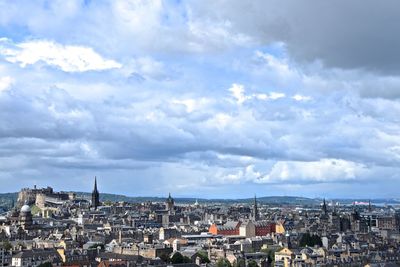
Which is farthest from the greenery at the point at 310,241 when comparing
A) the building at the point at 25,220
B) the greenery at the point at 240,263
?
the building at the point at 25,220

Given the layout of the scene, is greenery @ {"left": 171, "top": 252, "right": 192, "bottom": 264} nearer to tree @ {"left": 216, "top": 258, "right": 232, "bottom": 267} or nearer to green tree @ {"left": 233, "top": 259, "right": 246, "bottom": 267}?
tree @ {"left": 216, "top": 258, "right": 232, "bottom": 267}

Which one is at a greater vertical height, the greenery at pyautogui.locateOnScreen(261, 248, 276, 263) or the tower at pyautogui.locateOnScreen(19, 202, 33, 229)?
the tower at pyautogui.locateOnScreen(19, 202, 33, 229)

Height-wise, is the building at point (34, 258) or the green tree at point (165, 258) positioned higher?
the building at point (34, 258)

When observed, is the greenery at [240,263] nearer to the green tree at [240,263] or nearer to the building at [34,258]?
the green tree at [240,263]

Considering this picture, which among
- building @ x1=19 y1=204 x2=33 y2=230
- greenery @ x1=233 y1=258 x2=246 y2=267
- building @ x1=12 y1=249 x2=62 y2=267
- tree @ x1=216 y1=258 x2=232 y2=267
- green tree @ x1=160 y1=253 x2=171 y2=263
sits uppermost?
building @ x1=19 y1=204 x2=33 y2=230

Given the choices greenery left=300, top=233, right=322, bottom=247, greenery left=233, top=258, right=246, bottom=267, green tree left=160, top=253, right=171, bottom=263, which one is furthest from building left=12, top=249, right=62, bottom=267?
greenery left=300, top=233, right=322, bottom=247

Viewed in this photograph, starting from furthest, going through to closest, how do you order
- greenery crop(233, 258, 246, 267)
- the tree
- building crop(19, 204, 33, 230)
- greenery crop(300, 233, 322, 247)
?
building crop(19, 204, 33, 230) < greenery crop(300, 233, 322, 247) < greenery crop(233, 258, 246, 267) < the tree

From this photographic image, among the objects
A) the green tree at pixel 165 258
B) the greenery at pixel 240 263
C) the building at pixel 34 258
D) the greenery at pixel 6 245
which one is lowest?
the greenery at pixel 240 263

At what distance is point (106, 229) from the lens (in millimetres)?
164375

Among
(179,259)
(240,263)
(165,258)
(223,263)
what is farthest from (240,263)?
(165,258)

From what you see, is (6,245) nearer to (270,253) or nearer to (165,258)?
(165,258)

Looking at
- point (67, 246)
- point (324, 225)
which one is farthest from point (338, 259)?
point (324, 225)

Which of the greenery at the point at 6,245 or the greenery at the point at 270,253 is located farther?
the greenery at the point at 270,253

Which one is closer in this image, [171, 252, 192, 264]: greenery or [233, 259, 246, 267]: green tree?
[171, 252, 192, 264]: greenery
